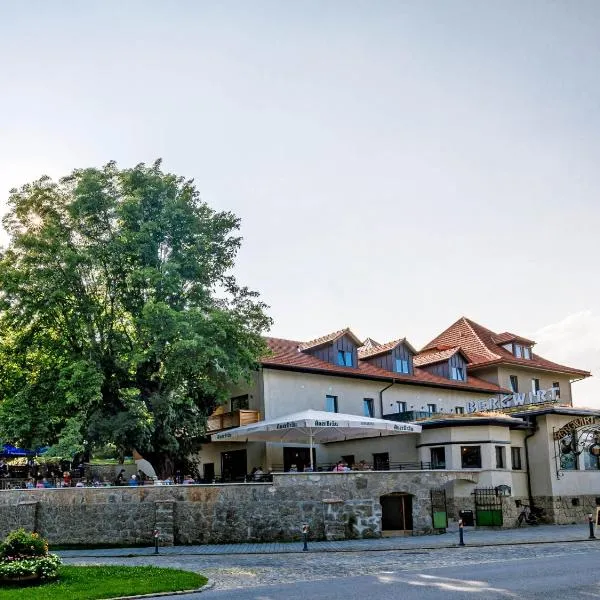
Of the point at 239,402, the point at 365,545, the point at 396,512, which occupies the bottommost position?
the point at 365,545

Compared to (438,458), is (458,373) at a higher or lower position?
higher

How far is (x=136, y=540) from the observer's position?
2842 centimetres

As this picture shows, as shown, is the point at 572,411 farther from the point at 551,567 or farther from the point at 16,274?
the point at 16,274

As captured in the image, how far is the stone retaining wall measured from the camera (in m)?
28.3

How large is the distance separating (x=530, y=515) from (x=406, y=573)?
19276 millimetres

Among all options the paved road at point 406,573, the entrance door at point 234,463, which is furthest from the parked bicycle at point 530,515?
the entrance door at point 234,463

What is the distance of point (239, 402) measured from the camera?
132ft

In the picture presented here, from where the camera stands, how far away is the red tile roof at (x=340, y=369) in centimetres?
3888

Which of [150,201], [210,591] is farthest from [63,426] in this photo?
[210,591]

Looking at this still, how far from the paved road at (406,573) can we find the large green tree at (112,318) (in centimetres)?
877

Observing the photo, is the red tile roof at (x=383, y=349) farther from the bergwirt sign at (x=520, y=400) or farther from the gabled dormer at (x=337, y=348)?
the bergwirt sign at (x=520, y=400)

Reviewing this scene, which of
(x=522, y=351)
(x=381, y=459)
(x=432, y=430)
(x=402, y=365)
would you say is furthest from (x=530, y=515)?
(x=522, y=351)

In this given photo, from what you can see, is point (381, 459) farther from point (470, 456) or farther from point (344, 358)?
point (344, 358)

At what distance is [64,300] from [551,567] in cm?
2214
